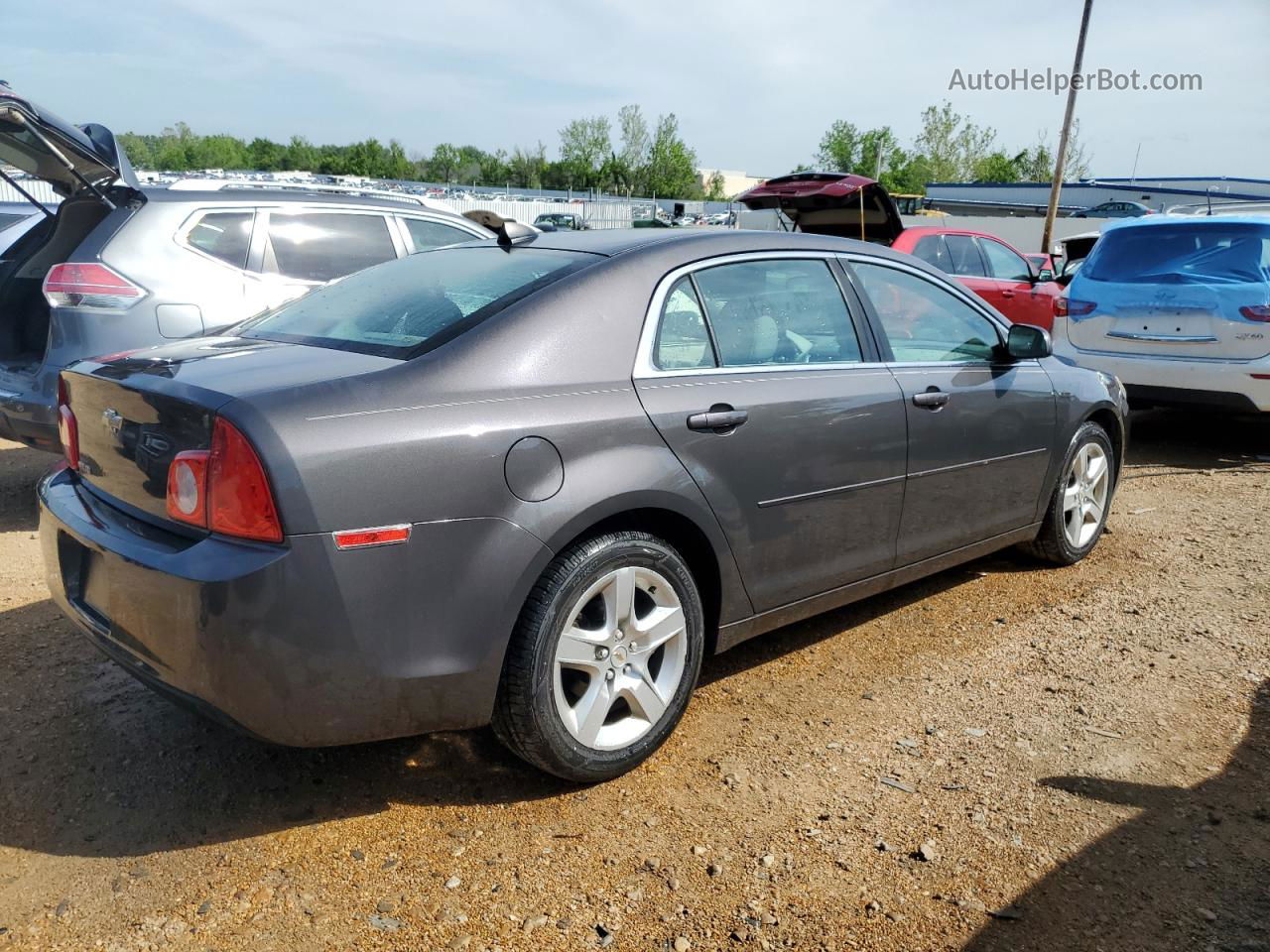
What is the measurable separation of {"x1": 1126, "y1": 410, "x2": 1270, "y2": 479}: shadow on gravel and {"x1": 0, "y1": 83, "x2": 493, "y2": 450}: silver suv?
5.71 metres

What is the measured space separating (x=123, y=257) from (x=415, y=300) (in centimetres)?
285

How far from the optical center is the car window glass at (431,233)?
6578 millimetres

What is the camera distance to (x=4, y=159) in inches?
204

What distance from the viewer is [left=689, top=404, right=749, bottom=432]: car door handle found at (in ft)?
9.90

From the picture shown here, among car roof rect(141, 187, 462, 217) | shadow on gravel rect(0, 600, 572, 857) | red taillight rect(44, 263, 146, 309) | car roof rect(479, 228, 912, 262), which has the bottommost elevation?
shadow on gravel rect(0, 600, 572, 857)

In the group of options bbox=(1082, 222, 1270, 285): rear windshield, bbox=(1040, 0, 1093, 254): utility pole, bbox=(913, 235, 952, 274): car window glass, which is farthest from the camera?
bbox=(1040, 0, 1093, 254): utility pole

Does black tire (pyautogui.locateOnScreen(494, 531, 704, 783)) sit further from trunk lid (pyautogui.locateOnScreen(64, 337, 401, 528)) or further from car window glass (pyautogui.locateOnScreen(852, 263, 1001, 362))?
car window glass (pyautogui.locateOnScreen(852, 263, 1001, 362))

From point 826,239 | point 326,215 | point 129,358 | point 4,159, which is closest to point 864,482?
point 826,239

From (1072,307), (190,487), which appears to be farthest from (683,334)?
(1072,307)

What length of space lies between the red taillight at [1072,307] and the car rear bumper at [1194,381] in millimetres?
373

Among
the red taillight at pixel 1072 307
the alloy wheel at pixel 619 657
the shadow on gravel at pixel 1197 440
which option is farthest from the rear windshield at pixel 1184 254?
the alloy wheel at pixel 619 657

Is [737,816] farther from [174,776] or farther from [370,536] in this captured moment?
[174,776]

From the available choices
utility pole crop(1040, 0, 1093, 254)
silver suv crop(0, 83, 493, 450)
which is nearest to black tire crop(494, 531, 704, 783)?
silver suv crop(0, 83, 493, 450)

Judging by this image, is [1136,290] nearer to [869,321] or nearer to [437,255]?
[869,321]
